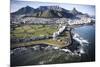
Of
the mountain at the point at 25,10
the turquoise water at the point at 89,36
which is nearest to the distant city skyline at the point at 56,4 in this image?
the mountain at the point at 25,10

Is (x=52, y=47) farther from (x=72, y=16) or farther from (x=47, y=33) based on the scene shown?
(x=72, y=16)

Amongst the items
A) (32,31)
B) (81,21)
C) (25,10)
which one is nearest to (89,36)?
(81,21)

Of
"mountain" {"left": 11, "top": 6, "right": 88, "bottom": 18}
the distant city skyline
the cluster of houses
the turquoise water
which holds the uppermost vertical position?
the distant city skyline

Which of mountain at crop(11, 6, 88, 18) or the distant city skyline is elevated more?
the distant city skyline

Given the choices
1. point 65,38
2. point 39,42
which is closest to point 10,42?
point 39,42

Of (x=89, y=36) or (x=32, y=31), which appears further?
(x=89, y=36)

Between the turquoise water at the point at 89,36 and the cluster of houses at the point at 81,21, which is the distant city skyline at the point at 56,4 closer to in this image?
the cluster of houses at the point at 81,21

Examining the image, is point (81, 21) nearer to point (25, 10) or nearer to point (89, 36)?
point (89, 36)

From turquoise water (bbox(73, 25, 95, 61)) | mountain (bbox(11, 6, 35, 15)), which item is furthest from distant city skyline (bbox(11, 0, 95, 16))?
turquoise water (bbox(73, 25, 95, 61))

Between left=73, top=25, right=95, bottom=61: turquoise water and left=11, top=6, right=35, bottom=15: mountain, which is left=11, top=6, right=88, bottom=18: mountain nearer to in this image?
left=11, top=6, right=35, bottom=15: mountain
